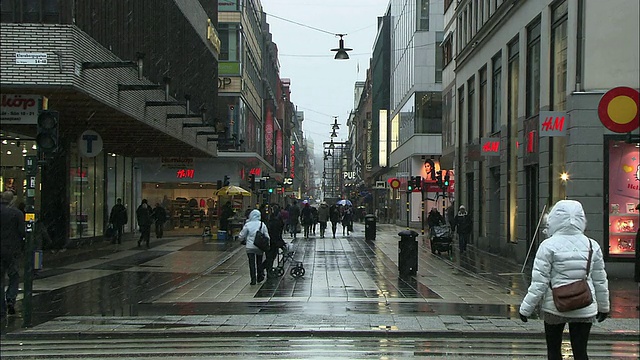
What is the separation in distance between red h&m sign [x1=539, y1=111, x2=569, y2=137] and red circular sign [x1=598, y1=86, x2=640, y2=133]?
8.36 meters

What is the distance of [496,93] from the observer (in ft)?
93.2

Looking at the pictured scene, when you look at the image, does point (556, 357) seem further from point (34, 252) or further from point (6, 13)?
A: point (6, 13)

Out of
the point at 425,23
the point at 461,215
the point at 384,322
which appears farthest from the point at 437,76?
the point at 384,322

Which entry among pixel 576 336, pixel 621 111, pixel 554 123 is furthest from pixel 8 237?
pixel 554 123

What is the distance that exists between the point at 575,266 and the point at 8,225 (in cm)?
876

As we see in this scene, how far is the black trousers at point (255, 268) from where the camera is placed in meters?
16.8

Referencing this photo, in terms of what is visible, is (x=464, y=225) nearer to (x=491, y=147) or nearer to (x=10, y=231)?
(x=491, y=147)

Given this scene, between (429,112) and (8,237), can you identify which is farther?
(429,112)

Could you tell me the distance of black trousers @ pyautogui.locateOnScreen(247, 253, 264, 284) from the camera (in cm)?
1683

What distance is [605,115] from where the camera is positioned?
31.8 ft

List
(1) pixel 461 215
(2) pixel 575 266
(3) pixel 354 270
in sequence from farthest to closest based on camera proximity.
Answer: (1) pixel 461 215, (3) pixel 354 270, (2) pixel 575 266

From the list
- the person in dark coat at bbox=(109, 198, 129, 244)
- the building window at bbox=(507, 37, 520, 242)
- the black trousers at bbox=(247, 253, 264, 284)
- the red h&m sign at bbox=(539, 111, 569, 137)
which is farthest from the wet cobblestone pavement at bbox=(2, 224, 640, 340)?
the person in dark coat at bbox=(109, 198, 129, 244)

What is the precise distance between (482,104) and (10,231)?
22.9m

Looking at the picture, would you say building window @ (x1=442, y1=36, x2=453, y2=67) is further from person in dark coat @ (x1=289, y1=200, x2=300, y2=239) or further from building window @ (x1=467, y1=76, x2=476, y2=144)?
person in dark coat @ (x1=289, y1=200, x2=300, y2=239)
